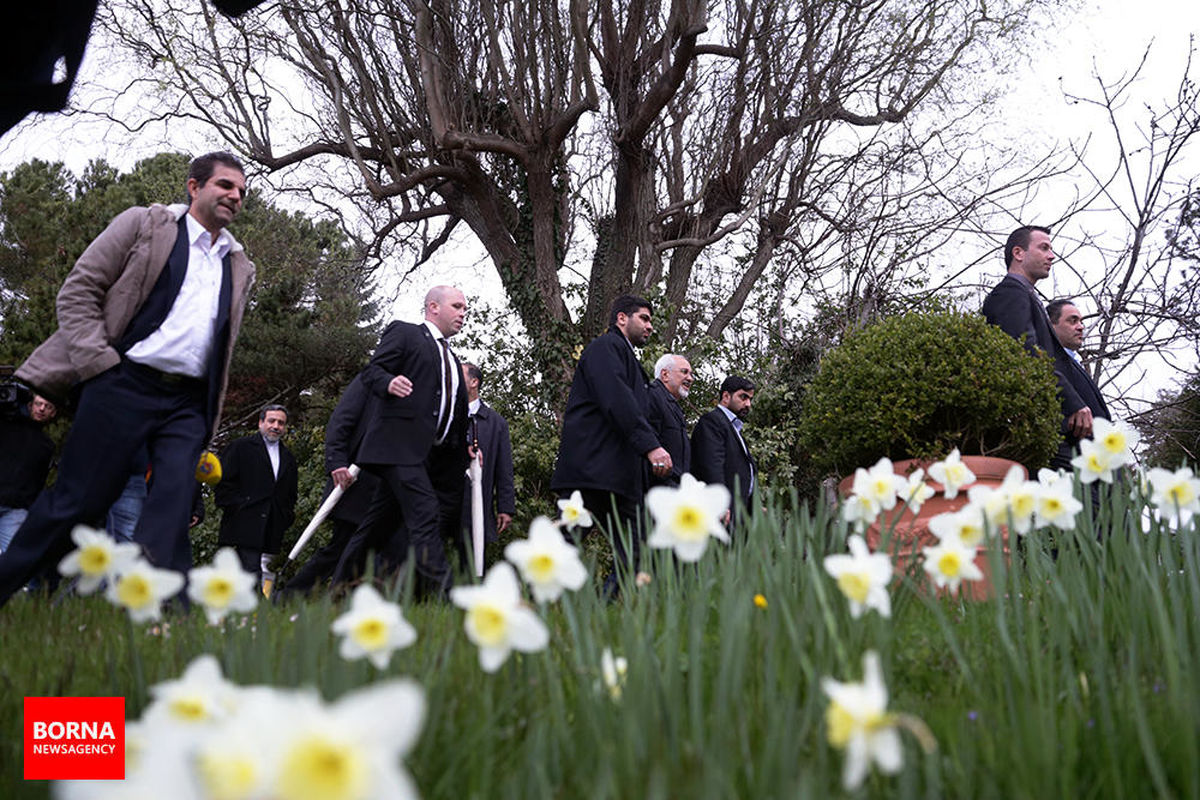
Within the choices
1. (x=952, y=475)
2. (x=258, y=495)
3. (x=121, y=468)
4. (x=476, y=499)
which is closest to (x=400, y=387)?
(x=476, y=499)

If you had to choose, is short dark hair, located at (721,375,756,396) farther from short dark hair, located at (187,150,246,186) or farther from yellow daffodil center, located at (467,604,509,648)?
yellow daffodil center, located at (467,604,509,648)

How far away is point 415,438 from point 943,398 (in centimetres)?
287

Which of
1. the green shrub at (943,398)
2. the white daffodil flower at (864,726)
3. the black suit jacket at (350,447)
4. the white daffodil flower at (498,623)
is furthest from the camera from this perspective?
the black suit jacket at (350,447)

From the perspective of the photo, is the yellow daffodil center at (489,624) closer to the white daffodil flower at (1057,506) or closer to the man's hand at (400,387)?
the white daffodil flower at (1057,506)

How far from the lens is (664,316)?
12.5m

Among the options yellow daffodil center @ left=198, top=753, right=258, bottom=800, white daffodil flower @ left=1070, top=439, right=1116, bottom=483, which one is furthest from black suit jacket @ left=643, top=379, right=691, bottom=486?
yellow daffodil center @ left=198, top=753, right=258, bottom=800

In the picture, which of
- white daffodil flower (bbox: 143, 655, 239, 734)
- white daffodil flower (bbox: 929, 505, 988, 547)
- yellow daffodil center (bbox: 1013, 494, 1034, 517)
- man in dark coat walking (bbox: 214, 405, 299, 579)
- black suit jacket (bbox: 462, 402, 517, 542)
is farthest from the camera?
man in dark coat walking (bbox: 214, 405, 299, 579)

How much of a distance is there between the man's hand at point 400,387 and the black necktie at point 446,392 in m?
0.35

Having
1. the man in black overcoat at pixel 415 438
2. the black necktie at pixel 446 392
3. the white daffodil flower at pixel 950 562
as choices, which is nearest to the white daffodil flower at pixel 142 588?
the white daffodil flower at pixel 950 562

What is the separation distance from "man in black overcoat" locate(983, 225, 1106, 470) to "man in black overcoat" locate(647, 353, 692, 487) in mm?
2071

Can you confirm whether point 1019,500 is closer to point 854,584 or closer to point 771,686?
point 854,584

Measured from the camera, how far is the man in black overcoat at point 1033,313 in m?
5.45

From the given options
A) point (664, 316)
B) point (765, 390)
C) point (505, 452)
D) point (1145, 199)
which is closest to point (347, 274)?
point (664, 316)

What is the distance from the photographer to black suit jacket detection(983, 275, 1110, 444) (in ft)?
18.1
